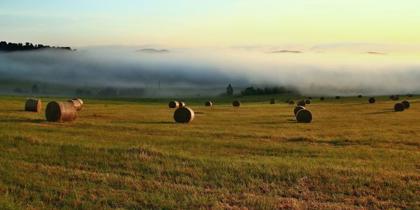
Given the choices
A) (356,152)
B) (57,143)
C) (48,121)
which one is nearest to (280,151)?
(356,152)

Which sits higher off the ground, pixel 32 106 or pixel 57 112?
pixel 32 106

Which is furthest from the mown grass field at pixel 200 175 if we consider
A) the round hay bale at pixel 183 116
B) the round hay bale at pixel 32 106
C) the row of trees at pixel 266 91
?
the row of trees at pixel 266 91

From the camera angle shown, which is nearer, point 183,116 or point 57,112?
point 57,112

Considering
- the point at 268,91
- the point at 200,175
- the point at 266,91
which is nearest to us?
the point at 200,175

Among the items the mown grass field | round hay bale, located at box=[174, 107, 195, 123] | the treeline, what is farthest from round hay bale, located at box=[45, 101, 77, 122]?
the treeline

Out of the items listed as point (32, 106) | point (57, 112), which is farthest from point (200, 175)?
point (32, 106)

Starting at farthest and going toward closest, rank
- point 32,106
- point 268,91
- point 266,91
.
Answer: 1. point 268,91
2. point 266,91
3. point 32,106

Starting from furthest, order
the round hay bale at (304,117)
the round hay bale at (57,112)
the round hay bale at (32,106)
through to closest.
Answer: the round hay bale at (32,106) → the round hay bale at (304,117) → the round hay bale at (57,112)

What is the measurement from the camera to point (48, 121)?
115 ft

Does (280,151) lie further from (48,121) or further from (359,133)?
(48,121)

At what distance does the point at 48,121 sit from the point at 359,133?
59.6ft

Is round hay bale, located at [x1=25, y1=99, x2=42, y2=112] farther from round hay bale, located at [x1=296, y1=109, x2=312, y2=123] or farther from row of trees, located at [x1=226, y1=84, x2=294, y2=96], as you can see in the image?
row of trees, located at [x1=226, y1=84, x2=294, y2=96]

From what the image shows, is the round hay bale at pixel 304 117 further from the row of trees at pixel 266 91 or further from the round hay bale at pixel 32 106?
the row of trees at pixel 266 91

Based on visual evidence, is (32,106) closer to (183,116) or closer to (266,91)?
(183,116)
